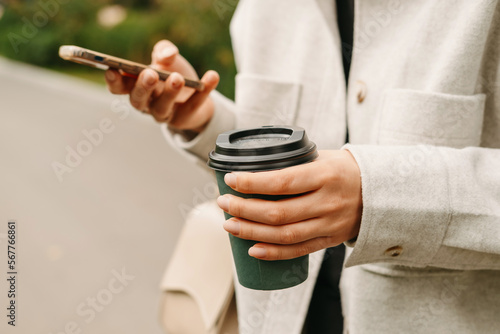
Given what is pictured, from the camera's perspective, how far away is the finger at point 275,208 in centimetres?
90

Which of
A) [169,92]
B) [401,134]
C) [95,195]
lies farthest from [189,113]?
[95,195]

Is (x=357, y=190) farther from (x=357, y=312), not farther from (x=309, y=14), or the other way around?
(x=309, y=14)

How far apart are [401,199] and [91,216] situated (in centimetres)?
435

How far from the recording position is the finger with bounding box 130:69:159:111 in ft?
4.33

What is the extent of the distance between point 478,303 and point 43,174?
18.2 feet

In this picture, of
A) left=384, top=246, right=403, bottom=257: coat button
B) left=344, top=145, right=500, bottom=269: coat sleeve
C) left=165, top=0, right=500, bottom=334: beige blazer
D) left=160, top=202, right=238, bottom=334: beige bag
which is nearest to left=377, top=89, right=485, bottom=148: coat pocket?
left=165, top=0, right=500, bottom=334: beige blazer

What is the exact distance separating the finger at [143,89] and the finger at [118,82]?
4cm

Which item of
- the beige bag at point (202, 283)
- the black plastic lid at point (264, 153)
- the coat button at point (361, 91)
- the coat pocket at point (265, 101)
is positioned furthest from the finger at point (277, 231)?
the beige bag at point (202, 283)

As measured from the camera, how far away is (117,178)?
5.80 metres

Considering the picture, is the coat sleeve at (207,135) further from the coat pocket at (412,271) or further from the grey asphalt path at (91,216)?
the grey asphalt path at (91,216)

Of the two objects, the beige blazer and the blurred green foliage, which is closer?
the beige blazer

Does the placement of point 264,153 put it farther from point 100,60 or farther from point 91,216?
point 91,216

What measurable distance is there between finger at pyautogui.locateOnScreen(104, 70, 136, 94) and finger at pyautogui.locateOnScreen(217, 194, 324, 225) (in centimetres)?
63

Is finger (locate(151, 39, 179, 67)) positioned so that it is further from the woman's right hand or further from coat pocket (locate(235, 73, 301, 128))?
coat pocket (locate(235, 73, 301, 128))
